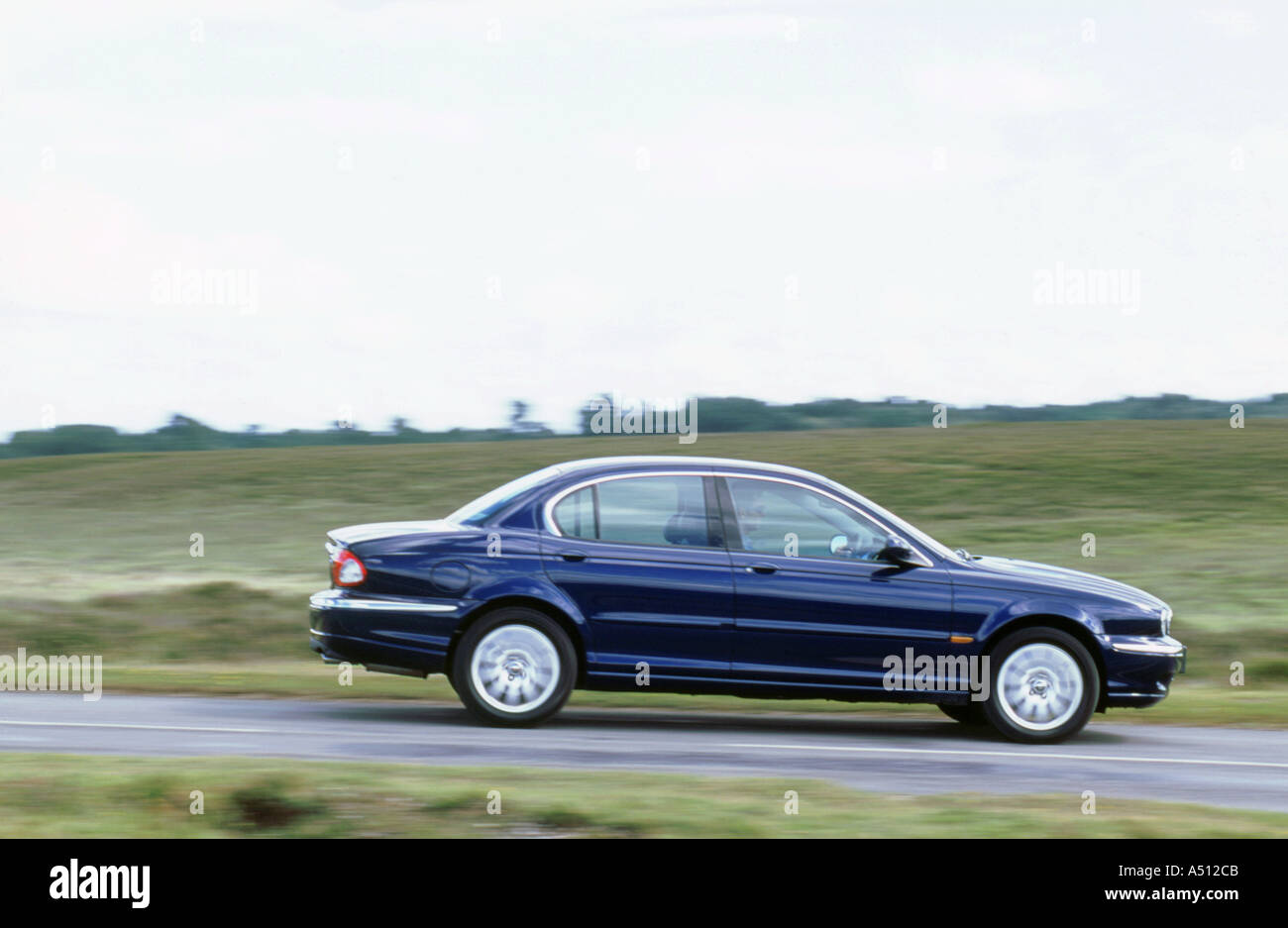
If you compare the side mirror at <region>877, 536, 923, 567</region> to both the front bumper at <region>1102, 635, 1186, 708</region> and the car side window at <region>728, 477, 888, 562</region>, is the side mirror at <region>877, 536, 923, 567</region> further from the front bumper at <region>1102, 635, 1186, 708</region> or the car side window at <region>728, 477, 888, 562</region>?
the front bumper at <region>1102, 635, 1186, 708</region>

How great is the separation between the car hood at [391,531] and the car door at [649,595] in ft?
2.30

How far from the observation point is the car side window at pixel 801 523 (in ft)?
35.3

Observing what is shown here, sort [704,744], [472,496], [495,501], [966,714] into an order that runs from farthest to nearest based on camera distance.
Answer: [472,496]
[966,714]
[495,501]
[704,744]

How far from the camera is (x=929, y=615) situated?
10.6m

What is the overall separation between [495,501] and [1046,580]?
11.8 ft

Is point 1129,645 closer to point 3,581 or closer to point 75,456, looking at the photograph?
point 3,581

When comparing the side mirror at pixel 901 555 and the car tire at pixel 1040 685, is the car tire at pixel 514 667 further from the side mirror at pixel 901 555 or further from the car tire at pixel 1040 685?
the car tire at pixel 1040 685

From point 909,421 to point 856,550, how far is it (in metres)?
28.7

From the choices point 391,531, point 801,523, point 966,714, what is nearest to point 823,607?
point 801,523

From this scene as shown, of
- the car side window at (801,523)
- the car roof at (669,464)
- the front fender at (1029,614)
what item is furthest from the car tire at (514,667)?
the front fender at (1029,614)

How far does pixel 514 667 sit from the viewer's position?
10.5 metres

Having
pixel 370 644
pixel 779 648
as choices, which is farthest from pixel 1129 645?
pixel 370 644

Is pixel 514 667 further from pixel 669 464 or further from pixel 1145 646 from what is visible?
pixel 1145 646
